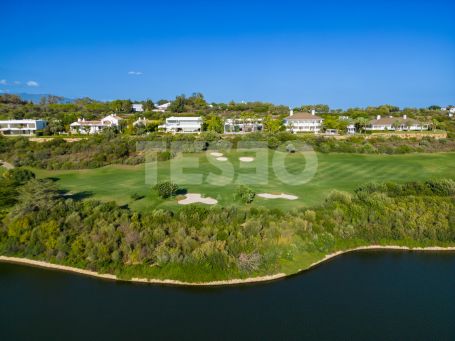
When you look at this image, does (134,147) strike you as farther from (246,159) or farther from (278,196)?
(278,196)

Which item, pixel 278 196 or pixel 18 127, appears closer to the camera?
pixel 278 196

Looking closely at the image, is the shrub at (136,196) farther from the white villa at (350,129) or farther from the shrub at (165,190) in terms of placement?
the white villa at (350,129)

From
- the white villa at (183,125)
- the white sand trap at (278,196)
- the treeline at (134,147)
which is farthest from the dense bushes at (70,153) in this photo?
the white sand trap at (278,196)

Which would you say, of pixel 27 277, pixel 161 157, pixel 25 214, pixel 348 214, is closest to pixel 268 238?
pixel 348 214

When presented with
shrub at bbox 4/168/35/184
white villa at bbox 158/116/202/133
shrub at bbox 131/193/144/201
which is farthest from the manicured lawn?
white villa at bbox 158/116/202/133

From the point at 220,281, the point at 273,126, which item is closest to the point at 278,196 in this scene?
the point at 220,281

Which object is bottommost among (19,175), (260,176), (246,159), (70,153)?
(260,176)
